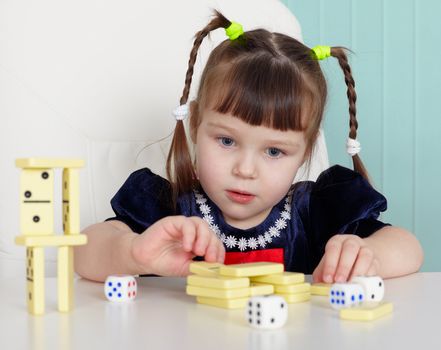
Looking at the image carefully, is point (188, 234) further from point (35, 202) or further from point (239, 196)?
point (239, 196)

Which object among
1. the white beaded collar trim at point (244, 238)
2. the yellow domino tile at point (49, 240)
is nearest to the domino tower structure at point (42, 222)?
the yellow domino tile at point (49, 240)

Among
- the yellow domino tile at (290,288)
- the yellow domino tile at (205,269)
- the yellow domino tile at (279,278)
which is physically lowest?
the yellow domino tile at (290,288)

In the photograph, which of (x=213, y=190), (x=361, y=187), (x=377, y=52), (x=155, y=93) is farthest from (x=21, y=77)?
(x=377, y=52)

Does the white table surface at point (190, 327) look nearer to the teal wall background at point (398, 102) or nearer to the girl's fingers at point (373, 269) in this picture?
the girl's fingers at point (373, 269)

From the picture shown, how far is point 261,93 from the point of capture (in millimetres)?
1237

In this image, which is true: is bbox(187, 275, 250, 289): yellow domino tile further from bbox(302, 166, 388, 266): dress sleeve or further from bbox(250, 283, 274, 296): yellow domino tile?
bbox(302, 166, 388, 266): dress sleeve

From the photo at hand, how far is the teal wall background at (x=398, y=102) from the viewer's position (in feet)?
6.56

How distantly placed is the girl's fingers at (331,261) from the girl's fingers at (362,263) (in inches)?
1.0

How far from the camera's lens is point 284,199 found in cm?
142

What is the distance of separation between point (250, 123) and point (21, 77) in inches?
20.0

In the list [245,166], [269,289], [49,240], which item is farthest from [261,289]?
[245,166]

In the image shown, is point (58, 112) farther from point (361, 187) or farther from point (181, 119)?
point (361, 187)

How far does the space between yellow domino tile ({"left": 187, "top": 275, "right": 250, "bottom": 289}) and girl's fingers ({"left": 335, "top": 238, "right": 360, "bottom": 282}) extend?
0.19 meters

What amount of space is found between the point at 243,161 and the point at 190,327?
1.72ft
